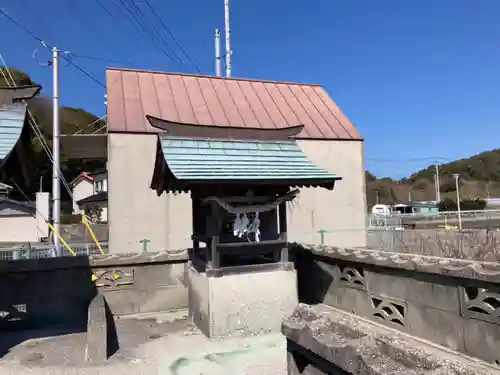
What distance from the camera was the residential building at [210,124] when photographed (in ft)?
48.5

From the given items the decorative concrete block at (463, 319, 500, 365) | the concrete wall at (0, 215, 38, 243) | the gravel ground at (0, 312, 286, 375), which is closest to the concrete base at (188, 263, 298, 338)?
the gravel ground at (0, 312, 286, 375)

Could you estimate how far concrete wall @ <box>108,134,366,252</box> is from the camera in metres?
14.6

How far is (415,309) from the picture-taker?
6430mm

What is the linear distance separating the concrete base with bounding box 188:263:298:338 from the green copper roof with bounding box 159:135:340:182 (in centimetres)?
180

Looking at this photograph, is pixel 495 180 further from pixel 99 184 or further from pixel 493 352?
pixel 493 352

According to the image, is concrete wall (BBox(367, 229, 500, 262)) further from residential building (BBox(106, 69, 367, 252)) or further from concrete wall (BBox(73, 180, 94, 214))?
concrete wall (BBox(73, 180, 94, 214))

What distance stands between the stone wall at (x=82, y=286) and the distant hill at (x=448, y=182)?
7543 cm

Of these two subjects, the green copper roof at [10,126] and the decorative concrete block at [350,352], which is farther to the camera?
the green copper roof at [10,126]

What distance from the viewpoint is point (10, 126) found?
594 centimetres

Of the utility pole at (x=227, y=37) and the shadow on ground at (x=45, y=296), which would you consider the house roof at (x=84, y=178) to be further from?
the shadow on ground at (x=45, y=296)

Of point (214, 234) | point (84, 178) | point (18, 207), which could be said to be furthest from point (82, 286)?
point (84, 178)

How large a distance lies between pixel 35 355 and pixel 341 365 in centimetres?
557

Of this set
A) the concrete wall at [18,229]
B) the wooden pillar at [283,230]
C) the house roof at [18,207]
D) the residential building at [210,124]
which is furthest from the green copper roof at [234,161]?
the concrete wall at [18,229]

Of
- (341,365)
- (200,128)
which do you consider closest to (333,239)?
(200,128)
